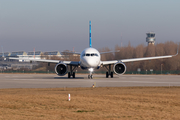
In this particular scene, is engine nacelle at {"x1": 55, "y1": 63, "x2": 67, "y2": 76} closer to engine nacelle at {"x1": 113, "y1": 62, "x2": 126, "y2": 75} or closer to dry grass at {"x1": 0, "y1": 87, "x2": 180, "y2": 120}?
engine nacelle at {"x1": 113, "y1": 62, "x2": 126, "y2": 75}

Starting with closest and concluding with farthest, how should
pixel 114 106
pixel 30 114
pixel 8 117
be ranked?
pixel 8 117
pixel 30 114
pixel 114 106

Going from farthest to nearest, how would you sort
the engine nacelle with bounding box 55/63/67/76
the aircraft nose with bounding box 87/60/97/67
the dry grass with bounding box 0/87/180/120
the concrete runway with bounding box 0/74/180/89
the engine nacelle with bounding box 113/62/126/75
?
the engine nacelle with bounding box 113/62/126/75 → the engine nacelle with bounding box 55/63/67/76 → the aircraft nose with bounding box 87/60/97/67 → the concrete runway with bounding box 0/74/180/89 → the dry grass with bounding box 0/87/180/120

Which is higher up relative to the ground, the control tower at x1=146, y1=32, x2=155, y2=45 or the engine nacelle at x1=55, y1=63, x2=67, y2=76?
the control tower at x1=146, y1=32, x2=155, y2=45

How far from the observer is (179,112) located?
502 inches

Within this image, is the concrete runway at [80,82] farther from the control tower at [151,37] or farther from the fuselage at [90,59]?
the control tower at [151,37]

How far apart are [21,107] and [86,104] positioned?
3161 mm

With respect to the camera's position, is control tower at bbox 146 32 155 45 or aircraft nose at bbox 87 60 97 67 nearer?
aircraft nose at bbox 87 60 97 67

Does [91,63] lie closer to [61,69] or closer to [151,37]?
[61,69]

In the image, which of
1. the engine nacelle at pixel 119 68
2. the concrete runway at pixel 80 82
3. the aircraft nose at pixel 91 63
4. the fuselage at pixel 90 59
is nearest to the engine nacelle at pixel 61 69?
the fuselage at pixel 90 59

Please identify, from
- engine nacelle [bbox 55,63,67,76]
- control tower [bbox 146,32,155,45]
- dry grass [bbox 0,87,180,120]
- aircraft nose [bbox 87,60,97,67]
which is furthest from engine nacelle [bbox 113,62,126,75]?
control tower [bbox 146,32,155,45]

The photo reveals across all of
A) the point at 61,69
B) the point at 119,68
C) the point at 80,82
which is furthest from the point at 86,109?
the point at 119,68

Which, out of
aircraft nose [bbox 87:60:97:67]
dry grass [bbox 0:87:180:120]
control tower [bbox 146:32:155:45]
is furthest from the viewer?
control tower [bbox 146:32:155:45]

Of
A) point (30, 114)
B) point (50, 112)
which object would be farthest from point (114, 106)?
point (30, 114)

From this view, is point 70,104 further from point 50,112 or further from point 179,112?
point 179,112
